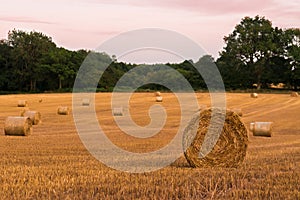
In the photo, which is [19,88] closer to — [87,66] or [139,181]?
[87,66]

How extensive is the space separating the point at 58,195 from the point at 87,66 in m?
52.3

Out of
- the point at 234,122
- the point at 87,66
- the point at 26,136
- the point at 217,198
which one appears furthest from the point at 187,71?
the point at 217,198

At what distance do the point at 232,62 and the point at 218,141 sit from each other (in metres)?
65.6

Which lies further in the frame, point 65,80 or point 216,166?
point 65,80

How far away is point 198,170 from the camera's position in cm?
967

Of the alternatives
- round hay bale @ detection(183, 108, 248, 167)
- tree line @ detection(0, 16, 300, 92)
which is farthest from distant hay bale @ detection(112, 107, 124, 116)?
tree line @ detection(0, 16, 300, 92)

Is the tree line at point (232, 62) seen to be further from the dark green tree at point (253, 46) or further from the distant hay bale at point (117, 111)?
the distant hay bale at point (117, 111)

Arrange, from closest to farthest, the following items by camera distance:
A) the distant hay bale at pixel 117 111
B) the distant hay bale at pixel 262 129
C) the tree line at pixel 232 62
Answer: the distant hay bale at pixel 262 129
the distant hay bale at pixel 117 111
the tree line at pixel 232 62

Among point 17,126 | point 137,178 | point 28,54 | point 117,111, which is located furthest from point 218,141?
point 28,54

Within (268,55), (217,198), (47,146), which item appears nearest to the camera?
(217,198)

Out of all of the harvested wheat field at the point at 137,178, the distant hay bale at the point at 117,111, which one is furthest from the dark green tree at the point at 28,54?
the harvested wheat field at the point at 137,178

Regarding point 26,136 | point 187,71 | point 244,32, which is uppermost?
point 244,32

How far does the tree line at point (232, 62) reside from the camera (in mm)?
72062

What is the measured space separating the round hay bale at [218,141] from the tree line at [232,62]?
58113 mm
